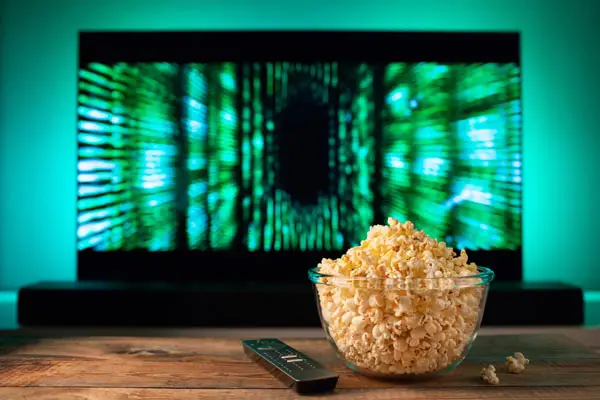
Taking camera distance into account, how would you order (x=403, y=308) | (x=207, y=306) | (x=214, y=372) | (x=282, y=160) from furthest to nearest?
(x=282, y=160)
(x=207, y=306)
(x=214, y=372)
(x=403, y=308)

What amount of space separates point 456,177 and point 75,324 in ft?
7.11

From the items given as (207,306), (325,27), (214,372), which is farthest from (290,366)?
(325,27)

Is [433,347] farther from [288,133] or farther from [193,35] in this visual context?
[193,35]

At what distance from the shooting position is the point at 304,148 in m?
3.52

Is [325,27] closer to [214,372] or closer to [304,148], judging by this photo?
[304,148]

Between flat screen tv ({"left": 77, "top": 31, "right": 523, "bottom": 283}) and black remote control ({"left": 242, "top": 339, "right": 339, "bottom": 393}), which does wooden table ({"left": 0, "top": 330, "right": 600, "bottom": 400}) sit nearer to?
black remote control ({"left": 242, "top": 339, "right": 339, "bottom": 393})

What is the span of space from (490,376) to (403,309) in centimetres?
17

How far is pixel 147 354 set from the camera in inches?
41.8

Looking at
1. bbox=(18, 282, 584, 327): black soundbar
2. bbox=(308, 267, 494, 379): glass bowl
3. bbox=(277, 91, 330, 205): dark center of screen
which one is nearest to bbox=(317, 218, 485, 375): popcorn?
bbox=(308, 267, 494, 379): glass bowl

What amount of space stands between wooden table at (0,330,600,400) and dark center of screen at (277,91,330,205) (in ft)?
7.72

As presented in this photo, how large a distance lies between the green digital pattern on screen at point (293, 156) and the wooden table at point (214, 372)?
7.63 feet

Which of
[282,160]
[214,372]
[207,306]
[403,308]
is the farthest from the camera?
[282,160]

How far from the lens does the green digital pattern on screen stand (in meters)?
3.49

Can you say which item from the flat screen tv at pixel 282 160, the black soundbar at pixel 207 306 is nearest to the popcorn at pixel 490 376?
the black soundbar at pixel 207 306
